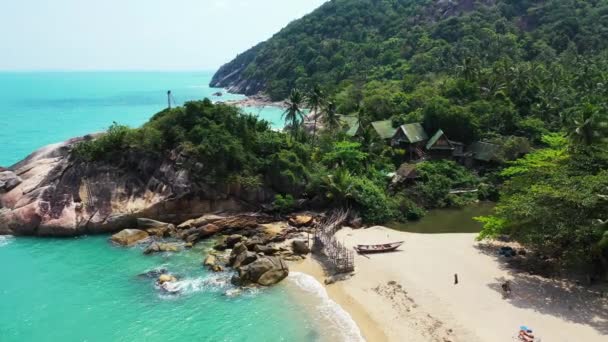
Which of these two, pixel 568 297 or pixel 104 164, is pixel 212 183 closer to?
pixel 104 164

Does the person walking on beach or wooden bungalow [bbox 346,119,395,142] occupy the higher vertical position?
wooden bungalow [bbox 346,119,395,142]

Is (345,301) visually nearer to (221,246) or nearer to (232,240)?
(232,240)

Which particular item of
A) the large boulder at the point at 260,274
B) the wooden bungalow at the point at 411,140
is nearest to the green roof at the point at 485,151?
the wooden bungalow at the point at 411,140

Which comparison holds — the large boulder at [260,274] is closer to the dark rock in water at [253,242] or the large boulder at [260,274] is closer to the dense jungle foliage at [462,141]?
the dark rock in water at [253,242]

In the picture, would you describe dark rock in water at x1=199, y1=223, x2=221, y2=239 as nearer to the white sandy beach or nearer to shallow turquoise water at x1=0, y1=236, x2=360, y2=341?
shallow turquoise water at x1=0, y1=236, x2=360, y2=341

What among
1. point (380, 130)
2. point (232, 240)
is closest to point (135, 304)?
point (232, 240)

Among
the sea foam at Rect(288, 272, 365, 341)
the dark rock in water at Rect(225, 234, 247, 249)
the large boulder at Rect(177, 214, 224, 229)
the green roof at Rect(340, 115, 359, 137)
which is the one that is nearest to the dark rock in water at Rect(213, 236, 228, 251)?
the dark rock in water at Rect(225, 234, 247, 249)
